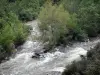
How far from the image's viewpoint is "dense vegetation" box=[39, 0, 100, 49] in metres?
A: 15.6

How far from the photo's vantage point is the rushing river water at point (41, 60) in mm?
12200

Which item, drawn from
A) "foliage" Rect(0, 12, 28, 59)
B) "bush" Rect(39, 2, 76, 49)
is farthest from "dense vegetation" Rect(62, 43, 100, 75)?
"foliage" Rect(0, 12, 28, 59)

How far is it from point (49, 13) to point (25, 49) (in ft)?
10.5

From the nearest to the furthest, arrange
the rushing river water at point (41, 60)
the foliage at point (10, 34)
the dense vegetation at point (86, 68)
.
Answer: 1. the dense vegetation at point (86, 68)
2. the rushing river water at point (41, 60)
3. the foliage at point (10, 34)

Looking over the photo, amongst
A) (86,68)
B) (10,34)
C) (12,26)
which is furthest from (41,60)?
(86,68)

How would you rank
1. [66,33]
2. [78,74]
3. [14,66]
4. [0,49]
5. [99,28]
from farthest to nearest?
[99,28], [66,33], [0,49], [14,66], [78,74]

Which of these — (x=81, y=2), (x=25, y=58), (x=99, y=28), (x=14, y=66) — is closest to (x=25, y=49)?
(x=25, y=58)

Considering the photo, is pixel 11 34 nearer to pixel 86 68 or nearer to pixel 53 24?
pixel 53 24

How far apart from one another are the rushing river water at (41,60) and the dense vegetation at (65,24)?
73cm

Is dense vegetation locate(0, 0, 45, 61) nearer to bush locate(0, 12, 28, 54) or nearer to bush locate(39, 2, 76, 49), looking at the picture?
bush locate(0, 12, 28, 54)

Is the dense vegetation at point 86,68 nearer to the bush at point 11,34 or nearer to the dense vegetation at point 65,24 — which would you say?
the dense vegetation at point 65,24

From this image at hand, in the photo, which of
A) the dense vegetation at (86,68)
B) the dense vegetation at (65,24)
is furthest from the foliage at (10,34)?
the dense vegetation at (86,68)

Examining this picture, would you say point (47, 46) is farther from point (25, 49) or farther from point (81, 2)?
point (81, 2)

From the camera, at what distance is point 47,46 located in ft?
50.0
